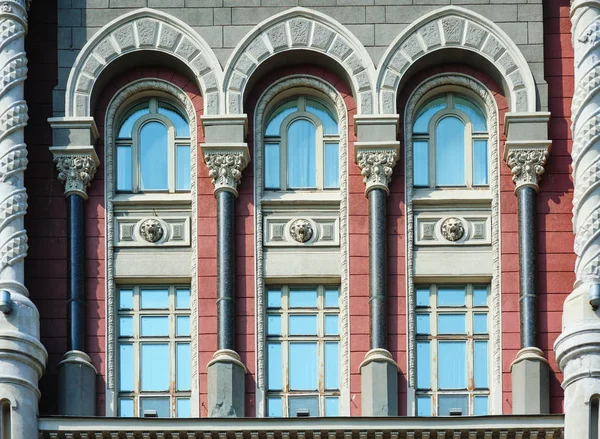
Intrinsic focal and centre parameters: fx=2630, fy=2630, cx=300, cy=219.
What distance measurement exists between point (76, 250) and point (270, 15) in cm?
544

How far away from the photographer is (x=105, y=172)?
151 feet

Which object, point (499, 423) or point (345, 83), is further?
point (345, 83)

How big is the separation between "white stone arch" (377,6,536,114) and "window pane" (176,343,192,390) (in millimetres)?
5395

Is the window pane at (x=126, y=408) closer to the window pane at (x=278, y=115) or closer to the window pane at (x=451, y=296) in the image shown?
the window pane at (x=278, y=115)

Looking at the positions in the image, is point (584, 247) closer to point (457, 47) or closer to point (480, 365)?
point (480, 365)

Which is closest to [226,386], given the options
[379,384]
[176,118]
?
[379,384]

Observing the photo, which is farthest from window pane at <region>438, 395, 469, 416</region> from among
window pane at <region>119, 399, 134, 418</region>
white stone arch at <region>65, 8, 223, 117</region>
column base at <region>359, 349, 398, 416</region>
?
white stone arch at <region>65, 8, 223, 117</region>

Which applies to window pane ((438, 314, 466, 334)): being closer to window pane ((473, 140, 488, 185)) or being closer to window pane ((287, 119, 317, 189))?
window pane ((473, 140, 488, 185))

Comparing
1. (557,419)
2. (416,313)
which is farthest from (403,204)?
(557,419)

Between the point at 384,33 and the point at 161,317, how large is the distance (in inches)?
251

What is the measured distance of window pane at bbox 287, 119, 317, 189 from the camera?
46000 mm

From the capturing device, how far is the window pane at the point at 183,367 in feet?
147

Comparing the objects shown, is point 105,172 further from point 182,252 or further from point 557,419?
point 557,419

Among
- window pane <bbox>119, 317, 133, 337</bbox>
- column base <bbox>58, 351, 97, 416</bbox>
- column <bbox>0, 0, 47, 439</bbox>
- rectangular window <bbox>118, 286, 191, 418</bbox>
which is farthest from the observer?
window pane <bbox>119, 317, 133, 337</bbox>
